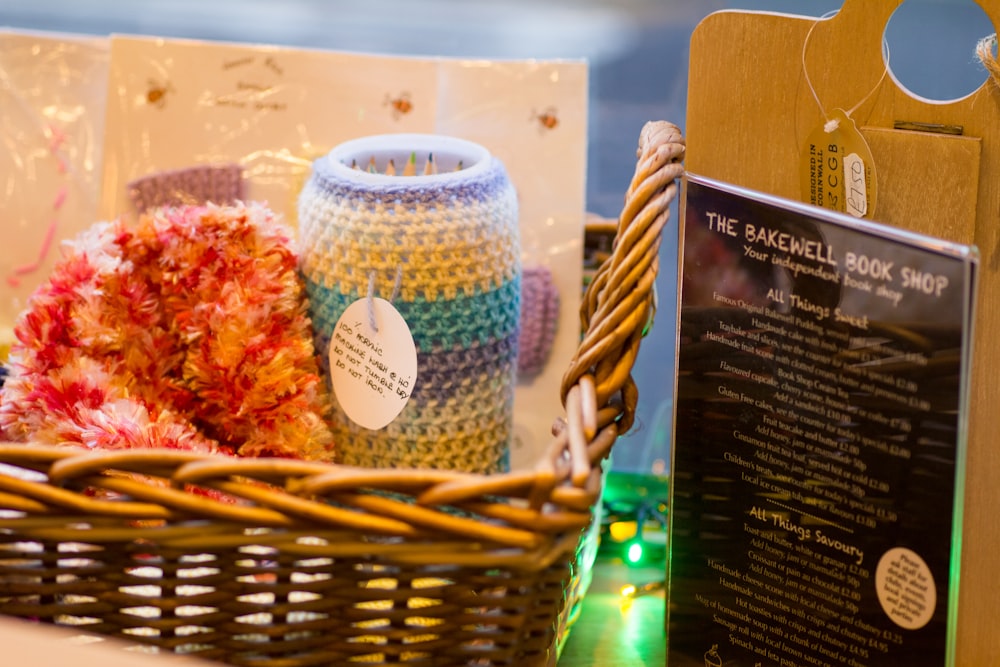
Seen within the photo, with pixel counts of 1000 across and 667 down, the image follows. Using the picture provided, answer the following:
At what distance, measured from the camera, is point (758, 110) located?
0.53m

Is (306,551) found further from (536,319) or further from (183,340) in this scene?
(536,319)

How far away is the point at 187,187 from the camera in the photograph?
76 cm

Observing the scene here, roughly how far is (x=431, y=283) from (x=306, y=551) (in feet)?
0.63

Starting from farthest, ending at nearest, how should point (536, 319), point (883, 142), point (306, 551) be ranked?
1. point (536, 319)
2. point (883, 142)
3. point (306, 551)

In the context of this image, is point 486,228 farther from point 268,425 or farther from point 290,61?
point 290,61

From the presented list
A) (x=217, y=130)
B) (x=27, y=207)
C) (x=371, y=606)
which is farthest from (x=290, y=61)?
(x=371, y=606)

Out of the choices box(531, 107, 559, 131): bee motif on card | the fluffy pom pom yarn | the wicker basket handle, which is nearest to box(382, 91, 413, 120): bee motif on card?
box(531, 107, 559, 131): bee motif on card

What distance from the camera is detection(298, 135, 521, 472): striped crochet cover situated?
54cm

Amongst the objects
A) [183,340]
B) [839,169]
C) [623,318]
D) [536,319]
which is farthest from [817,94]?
[183,340]

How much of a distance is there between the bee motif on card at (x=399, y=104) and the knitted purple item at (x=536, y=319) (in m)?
0.17

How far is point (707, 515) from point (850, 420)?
0.34ft

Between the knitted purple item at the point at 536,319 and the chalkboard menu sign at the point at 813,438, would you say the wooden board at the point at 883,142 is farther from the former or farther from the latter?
the knitted purple item at the point at 536,319

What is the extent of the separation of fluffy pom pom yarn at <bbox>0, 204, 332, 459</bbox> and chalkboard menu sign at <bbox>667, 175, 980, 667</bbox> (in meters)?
0.23

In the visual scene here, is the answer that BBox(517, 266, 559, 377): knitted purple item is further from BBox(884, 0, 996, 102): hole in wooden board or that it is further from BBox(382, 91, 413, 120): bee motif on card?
BBox(884, 0, 996, 102): hole in wooden board
